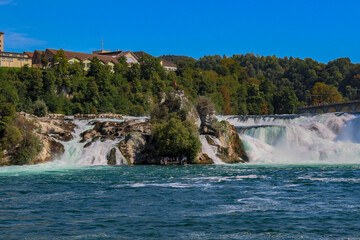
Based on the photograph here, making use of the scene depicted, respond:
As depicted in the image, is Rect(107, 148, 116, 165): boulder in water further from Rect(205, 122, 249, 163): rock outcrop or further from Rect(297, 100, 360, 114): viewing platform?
Rect(297, 100, 360, 114): viewing platform

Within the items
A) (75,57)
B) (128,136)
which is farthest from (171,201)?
(75,57)

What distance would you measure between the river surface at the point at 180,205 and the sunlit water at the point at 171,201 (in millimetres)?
46

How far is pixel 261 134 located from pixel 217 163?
12104 millimetres

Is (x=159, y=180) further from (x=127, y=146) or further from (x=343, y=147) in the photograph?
(x=343, y=147)

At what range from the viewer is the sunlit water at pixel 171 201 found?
21750 mm

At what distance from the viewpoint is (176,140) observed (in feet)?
167

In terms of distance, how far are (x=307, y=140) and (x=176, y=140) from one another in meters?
20.4

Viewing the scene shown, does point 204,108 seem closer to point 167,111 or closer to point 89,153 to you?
point 167,111

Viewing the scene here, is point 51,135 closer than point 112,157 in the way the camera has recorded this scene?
No

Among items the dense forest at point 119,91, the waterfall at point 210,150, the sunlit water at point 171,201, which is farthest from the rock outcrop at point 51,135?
the waterfall at point 210,150

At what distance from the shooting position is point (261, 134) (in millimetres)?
63625

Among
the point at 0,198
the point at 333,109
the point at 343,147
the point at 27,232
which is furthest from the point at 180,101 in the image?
the point at 333,109

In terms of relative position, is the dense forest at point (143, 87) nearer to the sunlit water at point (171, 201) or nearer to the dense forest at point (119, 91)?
the dense forest at point (119, 91)

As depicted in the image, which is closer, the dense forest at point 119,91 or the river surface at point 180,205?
the river surface at point 180,205
